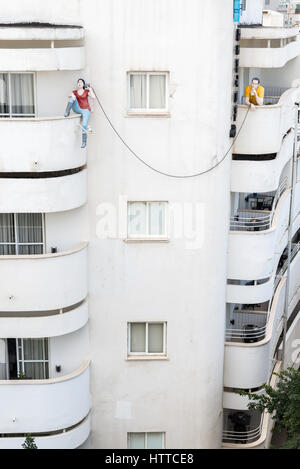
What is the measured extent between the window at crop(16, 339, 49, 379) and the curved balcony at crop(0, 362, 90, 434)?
108 centimetres

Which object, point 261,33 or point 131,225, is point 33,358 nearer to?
point 131,225

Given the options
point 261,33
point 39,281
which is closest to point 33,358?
point 39,281

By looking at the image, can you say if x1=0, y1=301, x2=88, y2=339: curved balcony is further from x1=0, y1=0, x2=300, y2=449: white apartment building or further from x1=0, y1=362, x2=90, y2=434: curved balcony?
x1=0, y1=362, x2=90, y2=434: curved balcony

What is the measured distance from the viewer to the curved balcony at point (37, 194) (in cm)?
2464

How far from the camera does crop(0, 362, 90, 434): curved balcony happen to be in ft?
86.3

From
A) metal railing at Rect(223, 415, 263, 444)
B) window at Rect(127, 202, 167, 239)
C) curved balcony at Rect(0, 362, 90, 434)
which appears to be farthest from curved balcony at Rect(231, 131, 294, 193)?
metal railing at Rect(223, 415, 263, 444)

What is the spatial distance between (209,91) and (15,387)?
11.5m

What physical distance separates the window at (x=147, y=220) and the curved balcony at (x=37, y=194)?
2381mm

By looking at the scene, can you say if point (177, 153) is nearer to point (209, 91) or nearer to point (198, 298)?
point (209, 91)

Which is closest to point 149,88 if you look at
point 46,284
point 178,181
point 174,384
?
point 178,181

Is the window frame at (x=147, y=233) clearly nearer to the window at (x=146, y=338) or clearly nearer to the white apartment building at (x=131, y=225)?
the white apartment building at (x=131, y=225)

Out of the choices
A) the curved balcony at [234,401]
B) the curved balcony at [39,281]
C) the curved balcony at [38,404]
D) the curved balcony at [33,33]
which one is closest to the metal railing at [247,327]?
the curved balcony at [234,401]

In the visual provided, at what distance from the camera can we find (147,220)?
1053 inches

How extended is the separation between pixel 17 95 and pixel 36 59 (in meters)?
1.74
